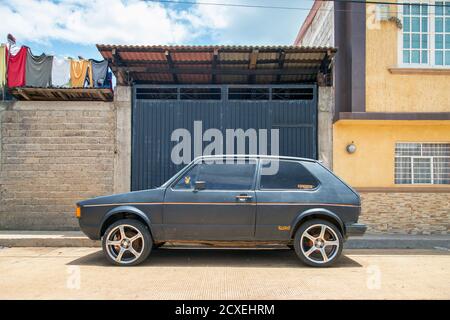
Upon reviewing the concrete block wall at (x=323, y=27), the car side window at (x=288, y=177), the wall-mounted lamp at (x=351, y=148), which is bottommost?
the car side window at (x=288, y=177)

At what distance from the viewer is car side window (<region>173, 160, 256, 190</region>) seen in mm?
5676

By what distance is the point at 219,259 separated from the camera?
6.07 meters

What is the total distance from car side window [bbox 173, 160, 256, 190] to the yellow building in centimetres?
381

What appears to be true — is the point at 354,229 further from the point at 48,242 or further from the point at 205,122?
the point at 48,242

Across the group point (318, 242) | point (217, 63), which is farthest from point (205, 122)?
point (318, 242)

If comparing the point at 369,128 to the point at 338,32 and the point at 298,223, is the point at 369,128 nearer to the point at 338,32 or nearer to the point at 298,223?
the point at 338,32

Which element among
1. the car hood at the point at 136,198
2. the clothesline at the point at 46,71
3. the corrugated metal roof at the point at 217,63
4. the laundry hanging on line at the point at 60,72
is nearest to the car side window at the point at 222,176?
the car hood at the point at 136,198

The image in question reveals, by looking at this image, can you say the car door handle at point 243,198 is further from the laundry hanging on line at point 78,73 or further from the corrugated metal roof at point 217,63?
the laundry hanging on line at point 78,73

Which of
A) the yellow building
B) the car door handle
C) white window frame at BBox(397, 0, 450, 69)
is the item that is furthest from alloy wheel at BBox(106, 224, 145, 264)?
A: white window frame at BBox(397, 0, 450, 69)

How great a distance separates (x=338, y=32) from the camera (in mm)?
9180

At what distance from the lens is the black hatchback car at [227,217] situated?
554cm

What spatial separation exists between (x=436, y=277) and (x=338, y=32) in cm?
628

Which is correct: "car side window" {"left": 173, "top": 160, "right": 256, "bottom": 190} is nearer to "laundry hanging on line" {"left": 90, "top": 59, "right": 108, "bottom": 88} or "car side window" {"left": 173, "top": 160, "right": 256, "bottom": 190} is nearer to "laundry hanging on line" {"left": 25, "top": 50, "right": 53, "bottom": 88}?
"laundry hanging on line" {"left": 90, "top": 59, "right": 108, "bottom": 88}

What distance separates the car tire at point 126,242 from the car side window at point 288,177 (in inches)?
75.5
